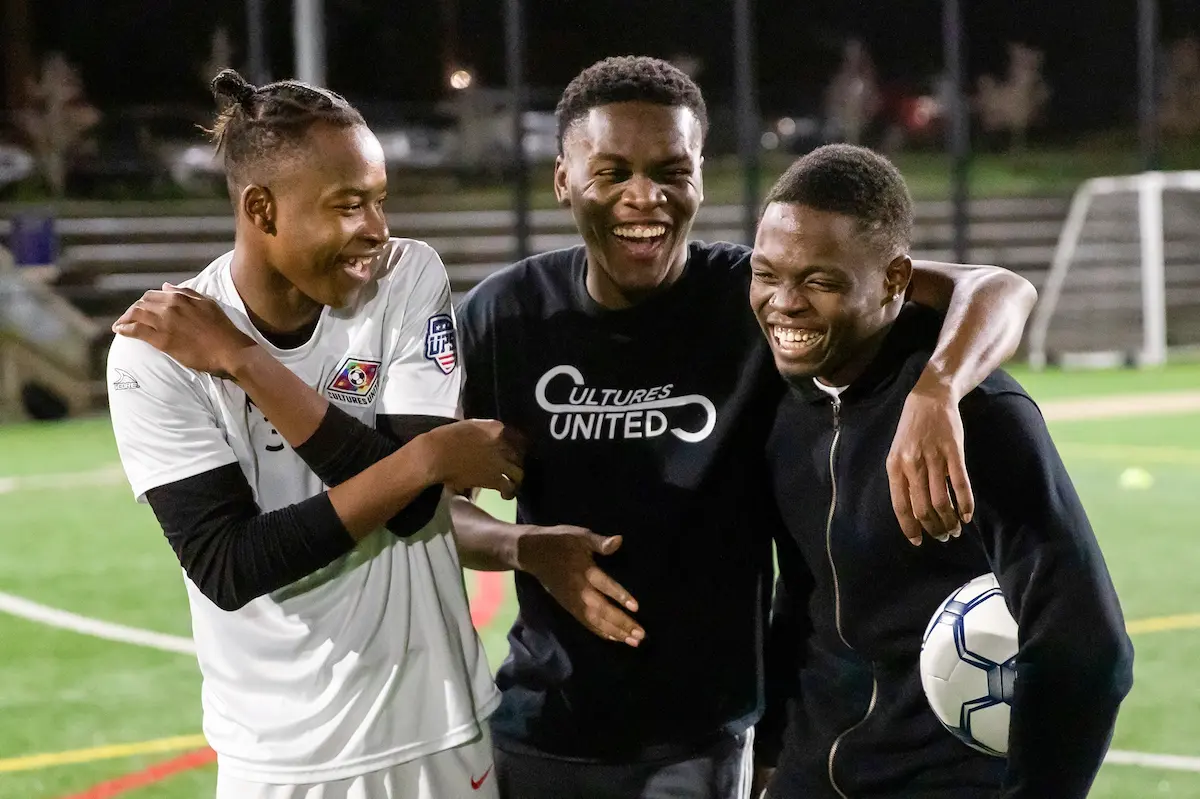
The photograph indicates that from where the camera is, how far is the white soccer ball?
262 centimetres

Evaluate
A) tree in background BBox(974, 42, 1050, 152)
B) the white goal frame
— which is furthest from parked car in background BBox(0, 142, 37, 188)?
tree in background BBox(974, 42, 1050, 152)

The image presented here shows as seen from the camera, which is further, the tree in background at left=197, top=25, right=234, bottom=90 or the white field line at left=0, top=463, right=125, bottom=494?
the tree in background at left=197, top=25, right=234, bottom=90

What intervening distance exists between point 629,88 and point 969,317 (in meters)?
0.79

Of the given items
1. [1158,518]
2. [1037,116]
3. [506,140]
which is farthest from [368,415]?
[1037,116]

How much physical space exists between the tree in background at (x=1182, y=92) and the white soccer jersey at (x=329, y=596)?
35.9 meters

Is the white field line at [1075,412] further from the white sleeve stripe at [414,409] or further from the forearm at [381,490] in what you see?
the forearm at [381,490]

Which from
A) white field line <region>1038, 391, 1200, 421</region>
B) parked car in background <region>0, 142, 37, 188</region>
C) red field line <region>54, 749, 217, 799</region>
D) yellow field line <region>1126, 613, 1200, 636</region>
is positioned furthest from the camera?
parked car in background <region>0, 142, 37, 188</region>

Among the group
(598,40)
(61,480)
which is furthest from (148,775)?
(598,40)

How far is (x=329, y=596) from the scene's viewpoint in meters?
2.70

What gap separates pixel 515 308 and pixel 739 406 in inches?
20.2

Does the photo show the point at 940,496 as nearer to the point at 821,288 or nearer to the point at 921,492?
the point at 921,492

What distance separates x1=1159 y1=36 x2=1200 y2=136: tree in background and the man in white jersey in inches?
1415

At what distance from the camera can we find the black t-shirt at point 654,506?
2984mm

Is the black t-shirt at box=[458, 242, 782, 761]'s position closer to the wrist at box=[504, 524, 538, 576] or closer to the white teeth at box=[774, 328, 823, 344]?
the wrist at box=[504, 524, 538, 576]
